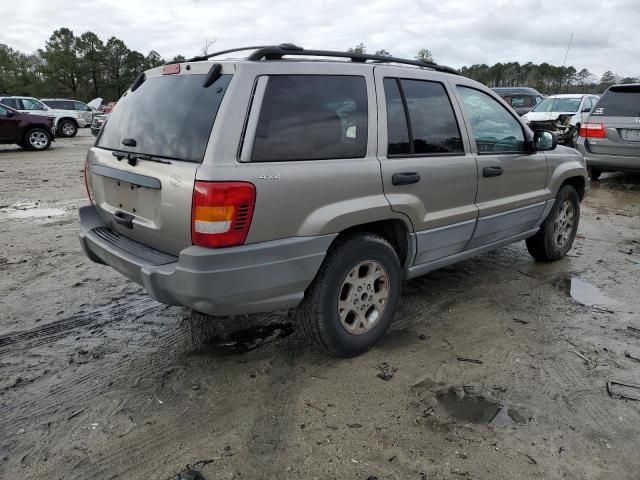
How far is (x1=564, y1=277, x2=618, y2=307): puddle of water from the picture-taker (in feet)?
14.1

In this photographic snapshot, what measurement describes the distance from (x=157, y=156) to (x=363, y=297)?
1.56 meters

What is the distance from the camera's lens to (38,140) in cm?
1633

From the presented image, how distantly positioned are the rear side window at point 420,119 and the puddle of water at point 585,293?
1.81 meters

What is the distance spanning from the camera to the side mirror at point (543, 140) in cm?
445

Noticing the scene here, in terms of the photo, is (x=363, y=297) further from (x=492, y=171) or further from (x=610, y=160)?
(x=610, y=160)

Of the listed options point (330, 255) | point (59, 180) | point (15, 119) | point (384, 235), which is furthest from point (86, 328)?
point (15, 119)

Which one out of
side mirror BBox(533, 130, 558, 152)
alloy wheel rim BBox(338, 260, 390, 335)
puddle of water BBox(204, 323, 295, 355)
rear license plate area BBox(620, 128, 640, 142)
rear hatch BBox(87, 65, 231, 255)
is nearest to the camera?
rear hatch BBox(87, 65, 231, 255)

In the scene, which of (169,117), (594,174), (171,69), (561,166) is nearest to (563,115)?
(594,174)

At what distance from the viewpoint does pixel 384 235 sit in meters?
3.46

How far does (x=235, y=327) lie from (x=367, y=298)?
1.09 metres

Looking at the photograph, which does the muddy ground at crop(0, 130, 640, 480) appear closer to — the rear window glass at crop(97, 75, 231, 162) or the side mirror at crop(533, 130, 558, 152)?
the side mirror at crop(533, 130, 558, 152)

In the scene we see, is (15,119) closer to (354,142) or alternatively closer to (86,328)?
(86,328)

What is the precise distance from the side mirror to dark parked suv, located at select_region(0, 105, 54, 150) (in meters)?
15.8

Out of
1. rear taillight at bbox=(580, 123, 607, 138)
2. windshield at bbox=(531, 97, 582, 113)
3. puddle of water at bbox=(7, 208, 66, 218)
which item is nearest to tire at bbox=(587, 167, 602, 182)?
rear taillight at bbox=(580, 123, 607, 138)
